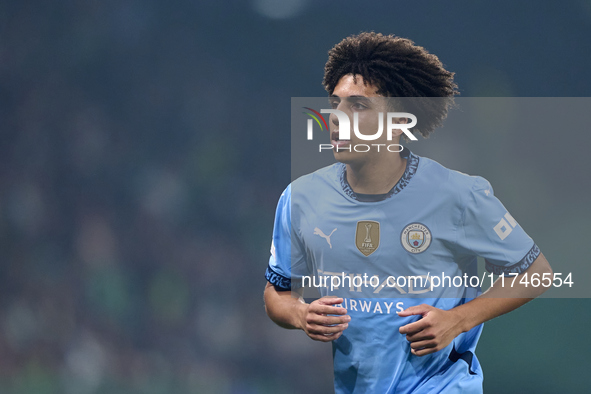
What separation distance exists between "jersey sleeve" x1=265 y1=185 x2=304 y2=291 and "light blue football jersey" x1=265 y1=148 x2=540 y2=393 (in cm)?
9

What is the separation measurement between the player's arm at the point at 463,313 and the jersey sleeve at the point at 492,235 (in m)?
0.04

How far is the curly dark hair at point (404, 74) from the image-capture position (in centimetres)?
175

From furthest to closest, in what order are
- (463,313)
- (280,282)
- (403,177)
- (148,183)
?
(148,183) → (280,282) → (403,177) → (463,313)

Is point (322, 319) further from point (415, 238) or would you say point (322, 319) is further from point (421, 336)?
point (415, 238)

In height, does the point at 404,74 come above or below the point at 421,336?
above

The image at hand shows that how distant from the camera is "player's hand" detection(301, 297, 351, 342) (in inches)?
59.8

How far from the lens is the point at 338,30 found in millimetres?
2846

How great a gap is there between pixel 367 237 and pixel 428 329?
0.32 m

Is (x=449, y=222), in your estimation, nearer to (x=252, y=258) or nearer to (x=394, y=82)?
(x=394, y=82)

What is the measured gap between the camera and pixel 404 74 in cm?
177

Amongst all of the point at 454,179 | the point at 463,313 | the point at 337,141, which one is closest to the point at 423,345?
the point at 463,313

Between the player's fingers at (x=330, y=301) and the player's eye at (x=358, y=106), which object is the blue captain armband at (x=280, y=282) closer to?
the player's fingers at (x=330, y=301)

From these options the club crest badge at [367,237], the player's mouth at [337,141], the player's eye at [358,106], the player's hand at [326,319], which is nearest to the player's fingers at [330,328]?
the player's hand at [326,319]

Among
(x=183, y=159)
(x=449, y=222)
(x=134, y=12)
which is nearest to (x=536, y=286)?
(x=449, y=222)
